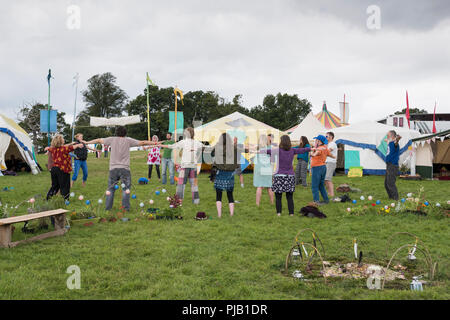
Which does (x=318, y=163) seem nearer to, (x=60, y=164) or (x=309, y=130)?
(x=60, y=164)

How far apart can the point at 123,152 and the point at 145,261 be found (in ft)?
10.9

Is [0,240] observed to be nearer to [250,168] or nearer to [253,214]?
[253,214]

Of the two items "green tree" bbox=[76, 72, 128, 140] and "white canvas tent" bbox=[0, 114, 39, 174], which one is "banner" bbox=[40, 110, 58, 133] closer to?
"white canvas tent" bbox=[0, 114, 39, 174]

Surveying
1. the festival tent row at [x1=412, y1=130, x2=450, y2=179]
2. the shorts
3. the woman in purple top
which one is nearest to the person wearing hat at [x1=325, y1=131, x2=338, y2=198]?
the shorts

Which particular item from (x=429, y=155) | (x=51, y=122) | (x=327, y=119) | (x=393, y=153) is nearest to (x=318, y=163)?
(x=393, y=153)

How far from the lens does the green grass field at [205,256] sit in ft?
11.9

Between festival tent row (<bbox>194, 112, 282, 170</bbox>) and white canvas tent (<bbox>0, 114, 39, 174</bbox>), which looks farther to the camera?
festival tent row (<bbox>194, 112, 282, 170</bbox>)

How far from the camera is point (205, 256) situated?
15.9 feet

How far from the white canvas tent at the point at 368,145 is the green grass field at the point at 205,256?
1019 cm

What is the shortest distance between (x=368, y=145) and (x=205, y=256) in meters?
14.6

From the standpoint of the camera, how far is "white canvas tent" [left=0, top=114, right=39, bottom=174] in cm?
1625

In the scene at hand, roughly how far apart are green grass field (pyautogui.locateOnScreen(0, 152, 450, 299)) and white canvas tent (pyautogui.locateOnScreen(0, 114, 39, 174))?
11.8m
